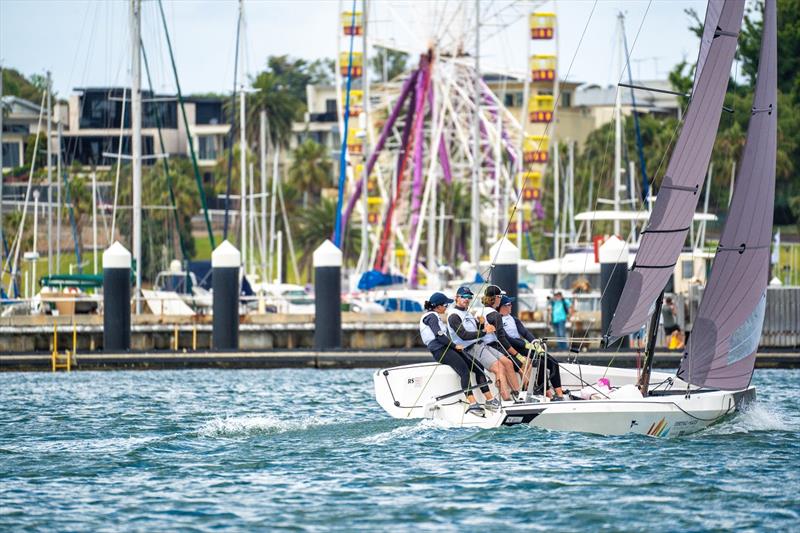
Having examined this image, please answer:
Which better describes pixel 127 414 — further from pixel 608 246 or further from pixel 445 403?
pixel 608 246

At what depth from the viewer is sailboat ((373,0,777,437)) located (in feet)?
58.2

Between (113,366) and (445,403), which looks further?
(113,366)

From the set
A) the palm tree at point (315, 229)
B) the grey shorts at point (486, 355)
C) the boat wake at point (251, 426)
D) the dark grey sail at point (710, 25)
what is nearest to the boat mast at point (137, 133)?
the boat wake at point (251, 426)

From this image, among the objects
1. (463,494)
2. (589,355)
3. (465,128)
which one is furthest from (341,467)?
(465,128)

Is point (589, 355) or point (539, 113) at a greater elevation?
point (539, 113)

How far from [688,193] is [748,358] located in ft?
7.46

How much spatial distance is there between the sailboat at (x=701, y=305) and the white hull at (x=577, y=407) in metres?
0.01

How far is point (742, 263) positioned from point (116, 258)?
62.1ft

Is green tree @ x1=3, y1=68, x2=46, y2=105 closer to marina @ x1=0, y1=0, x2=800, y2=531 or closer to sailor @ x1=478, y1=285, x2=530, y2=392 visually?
marina @ x1=0, y1=0, x2=800, y2=531

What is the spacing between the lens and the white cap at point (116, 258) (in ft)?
112

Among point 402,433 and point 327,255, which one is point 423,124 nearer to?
point 327,255

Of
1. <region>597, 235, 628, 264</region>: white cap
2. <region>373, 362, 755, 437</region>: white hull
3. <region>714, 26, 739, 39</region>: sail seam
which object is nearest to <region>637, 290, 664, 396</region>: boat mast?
<region>373, 362, 755, 437</region>: white hull

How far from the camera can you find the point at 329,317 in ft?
113

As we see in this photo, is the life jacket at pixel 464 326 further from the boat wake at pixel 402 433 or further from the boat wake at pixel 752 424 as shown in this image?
the boat wake at pixel 752 424
